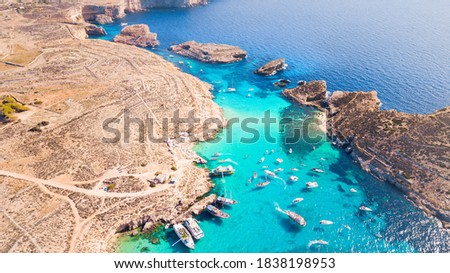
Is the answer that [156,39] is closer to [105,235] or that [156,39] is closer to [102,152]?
[102,152]

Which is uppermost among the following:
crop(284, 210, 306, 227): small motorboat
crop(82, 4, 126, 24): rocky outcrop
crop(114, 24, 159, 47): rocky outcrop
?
crop(82, 4, 126, 24): rocky outcrop

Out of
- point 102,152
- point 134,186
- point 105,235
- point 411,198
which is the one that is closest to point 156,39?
point 102,152

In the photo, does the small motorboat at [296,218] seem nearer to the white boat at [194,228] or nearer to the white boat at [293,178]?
the white boat at [293,178]

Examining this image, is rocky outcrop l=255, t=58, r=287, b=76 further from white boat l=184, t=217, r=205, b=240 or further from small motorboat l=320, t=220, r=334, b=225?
white boat l=184, t=217, r=205, b=240

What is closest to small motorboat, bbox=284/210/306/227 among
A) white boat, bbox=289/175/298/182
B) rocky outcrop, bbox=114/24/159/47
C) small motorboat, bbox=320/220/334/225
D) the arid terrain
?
small motorboat, bbox=320/220/334/225

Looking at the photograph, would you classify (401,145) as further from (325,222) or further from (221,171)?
(221,171)

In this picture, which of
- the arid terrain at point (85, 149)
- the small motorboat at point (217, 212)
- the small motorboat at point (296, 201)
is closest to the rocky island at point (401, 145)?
the small motorboat at point (296, 201)

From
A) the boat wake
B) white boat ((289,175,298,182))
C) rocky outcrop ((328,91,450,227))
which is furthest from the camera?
white boat ((289,175,298,182))
